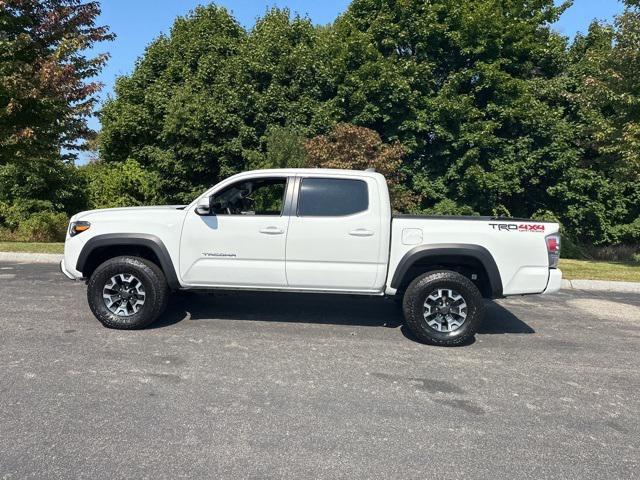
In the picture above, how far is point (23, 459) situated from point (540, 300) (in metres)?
7.83

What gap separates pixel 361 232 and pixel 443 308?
1.26m

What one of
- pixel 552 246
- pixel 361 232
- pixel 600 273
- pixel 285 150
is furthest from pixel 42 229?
pixel 600 273

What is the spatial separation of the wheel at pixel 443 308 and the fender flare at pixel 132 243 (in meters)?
2.79

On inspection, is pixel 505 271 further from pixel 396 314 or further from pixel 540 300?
pixel 540 300

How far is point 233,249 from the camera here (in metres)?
5.80

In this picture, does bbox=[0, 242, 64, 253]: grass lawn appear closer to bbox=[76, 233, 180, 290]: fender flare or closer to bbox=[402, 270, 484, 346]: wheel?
bbox=[76, 233, 180, 290]: fender flare

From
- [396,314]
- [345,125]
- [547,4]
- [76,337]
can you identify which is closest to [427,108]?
[345,125]

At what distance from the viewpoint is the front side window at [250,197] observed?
601 centimetres

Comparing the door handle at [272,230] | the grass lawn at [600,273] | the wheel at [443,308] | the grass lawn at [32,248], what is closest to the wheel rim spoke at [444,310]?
the wheel at [443,308]

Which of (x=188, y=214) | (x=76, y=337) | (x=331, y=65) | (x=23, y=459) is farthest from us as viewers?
(x=331, y=65)

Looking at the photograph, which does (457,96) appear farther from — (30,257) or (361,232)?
(30,257)

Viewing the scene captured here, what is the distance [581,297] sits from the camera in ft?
29.5

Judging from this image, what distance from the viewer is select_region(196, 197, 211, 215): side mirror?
5.77 metres

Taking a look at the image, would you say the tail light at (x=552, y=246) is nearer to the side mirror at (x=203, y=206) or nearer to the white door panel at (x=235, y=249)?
the white door panel at (x=235, y=249)
